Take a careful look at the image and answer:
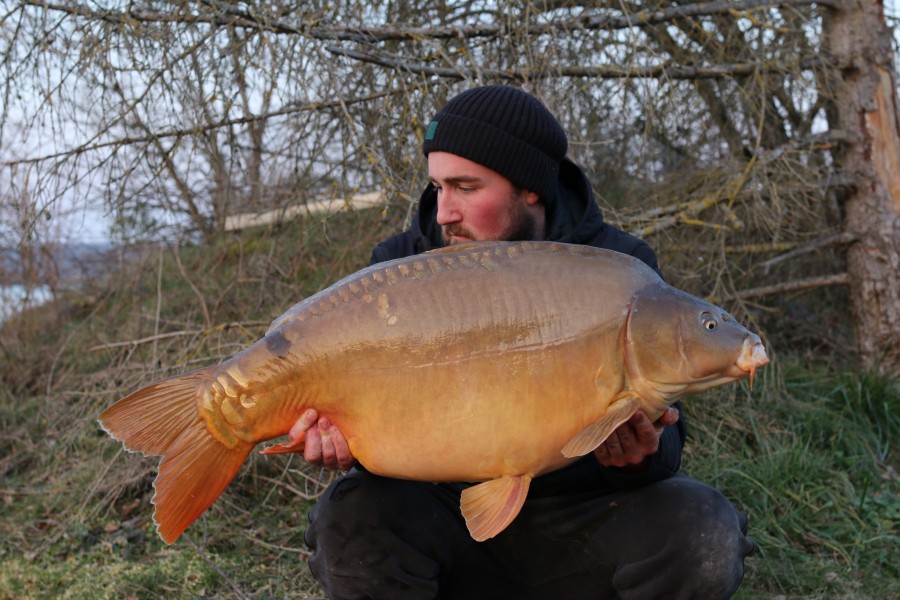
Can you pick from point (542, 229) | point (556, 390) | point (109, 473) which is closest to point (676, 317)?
point (556, 390)

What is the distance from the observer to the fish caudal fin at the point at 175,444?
1.66 metres

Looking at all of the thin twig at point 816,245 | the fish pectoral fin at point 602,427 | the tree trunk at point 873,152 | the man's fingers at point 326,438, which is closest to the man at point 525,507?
the man's fingers at point 326,438

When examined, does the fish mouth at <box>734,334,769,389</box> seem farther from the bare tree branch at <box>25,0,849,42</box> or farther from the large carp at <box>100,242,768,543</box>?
the bare tree branch at <box>25,0,849,42</box>

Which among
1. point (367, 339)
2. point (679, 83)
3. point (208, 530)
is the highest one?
point (679, 83)

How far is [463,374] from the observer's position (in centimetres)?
162

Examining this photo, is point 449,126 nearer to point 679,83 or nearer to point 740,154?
point 679,83

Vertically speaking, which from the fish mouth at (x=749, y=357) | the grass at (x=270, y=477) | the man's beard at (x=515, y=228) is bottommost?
the grass at (x=270, y=477)

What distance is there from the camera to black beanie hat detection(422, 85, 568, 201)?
2.23m

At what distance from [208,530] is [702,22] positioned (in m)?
3.16

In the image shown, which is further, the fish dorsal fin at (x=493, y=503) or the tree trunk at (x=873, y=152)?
the tree trunk at (x=873, y=152)

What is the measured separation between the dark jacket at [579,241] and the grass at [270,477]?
2.63 ft

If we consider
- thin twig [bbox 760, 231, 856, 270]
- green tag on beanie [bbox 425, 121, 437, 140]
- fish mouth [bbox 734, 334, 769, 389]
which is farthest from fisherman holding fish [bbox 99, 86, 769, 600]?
thin twig [bbox 760, 231, 856, 270]

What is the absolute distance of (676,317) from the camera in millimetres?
1599

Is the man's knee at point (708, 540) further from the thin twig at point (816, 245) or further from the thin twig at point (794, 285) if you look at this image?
the thin twig at point (816, 245)
